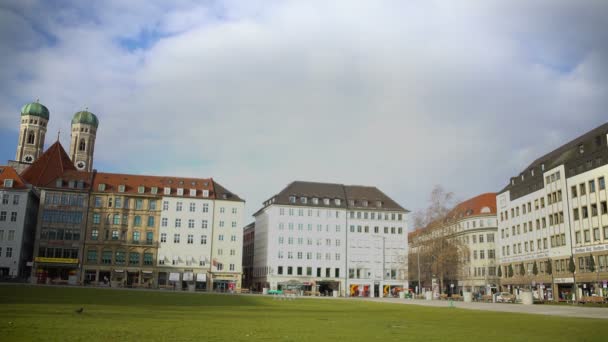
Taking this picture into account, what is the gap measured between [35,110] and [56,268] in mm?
69313

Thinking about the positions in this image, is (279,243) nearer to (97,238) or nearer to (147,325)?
(97,238)

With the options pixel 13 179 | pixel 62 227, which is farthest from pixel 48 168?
pixel 62 227

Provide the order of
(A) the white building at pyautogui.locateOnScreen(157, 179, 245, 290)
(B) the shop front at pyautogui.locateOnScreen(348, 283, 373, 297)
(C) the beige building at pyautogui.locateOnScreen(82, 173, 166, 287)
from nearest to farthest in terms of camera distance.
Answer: (C) the beige building at pyautogui.locateOnScreen(82, 173, 166, 287)
(A) the white building at pyautogui.locateOnScreen(157, 179, 245, 290)
(B) the shop front at pyautogui.locateOnScreen(348, 283, 373, 297)

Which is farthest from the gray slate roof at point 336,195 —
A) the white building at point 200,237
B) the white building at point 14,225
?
the white building at point 14,225

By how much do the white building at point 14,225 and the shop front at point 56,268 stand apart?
2692 millimetres

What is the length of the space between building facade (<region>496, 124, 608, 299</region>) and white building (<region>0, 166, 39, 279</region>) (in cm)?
8191

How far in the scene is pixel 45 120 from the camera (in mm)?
150250

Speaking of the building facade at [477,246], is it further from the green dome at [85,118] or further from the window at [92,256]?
the green dome at [85,118]

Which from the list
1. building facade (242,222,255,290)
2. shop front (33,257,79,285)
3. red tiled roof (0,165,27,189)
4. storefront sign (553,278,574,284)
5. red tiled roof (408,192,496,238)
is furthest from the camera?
building facade (242,222,255,290)

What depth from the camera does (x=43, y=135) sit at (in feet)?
488

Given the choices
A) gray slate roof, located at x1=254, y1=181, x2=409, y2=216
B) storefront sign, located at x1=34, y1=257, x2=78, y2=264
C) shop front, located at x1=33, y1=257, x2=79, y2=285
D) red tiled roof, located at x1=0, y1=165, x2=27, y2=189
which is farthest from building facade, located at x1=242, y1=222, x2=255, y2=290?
red tiled roof, located at x1=0, y1=165, x2=27, y2=189

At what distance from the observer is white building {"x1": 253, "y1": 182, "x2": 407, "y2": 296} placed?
363 ft

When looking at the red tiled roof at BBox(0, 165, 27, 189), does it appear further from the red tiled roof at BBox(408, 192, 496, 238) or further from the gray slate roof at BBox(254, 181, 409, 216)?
the red tiled roof at BBox(408, 192, 496, 238)

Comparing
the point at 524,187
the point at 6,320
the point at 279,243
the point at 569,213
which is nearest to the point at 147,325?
the point at 6,320
